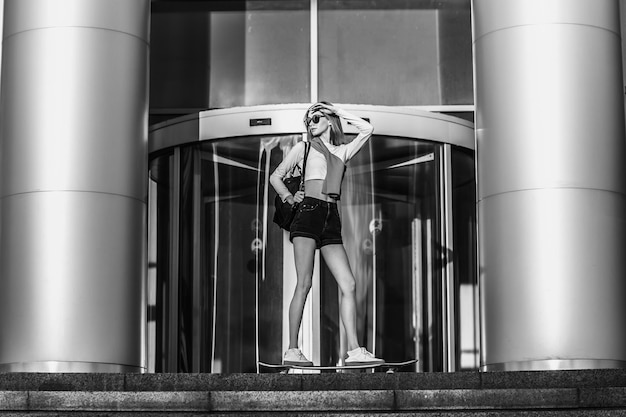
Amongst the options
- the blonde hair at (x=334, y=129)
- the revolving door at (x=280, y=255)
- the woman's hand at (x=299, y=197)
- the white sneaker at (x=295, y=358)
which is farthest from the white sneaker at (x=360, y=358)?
the revolving door at (x=280, y=255)

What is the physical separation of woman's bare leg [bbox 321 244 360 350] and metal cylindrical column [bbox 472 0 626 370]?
2.27 meters

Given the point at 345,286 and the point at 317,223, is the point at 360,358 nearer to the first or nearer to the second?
the point at 345,286

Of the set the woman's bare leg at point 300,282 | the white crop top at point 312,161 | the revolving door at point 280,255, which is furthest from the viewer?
the revolving door at point 280,255

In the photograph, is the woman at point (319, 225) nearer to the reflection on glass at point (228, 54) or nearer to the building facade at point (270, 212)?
the building facade at point (270, 212)

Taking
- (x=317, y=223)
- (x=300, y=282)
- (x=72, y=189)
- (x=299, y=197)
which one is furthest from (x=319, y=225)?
(x=72, y=189)

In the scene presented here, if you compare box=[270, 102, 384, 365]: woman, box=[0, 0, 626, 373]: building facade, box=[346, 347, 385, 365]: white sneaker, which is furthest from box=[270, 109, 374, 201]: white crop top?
box=[0, 0, 626, 373]: building facade

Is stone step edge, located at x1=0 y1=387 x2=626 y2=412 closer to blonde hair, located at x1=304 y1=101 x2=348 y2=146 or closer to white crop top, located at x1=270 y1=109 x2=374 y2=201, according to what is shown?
white crop top, located at x1=270 y1=109 x2=374 y2=201

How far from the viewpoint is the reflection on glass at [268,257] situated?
14234 mm

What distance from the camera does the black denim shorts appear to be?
10.4 metres

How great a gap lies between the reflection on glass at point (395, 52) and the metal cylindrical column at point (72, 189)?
12.1 feet

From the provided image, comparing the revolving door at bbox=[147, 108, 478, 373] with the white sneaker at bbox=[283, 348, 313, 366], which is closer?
the white sneaker at bbox=[283, 348, 313, 366]

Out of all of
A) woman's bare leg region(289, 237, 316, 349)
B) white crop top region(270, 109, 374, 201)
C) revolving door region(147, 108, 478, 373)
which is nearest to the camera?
woman's bare leg region(289, 237, 316, 349)

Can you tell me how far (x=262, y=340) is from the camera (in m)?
14.2

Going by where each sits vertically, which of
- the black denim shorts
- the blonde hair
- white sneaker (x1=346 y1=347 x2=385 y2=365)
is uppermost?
the blonde hair
